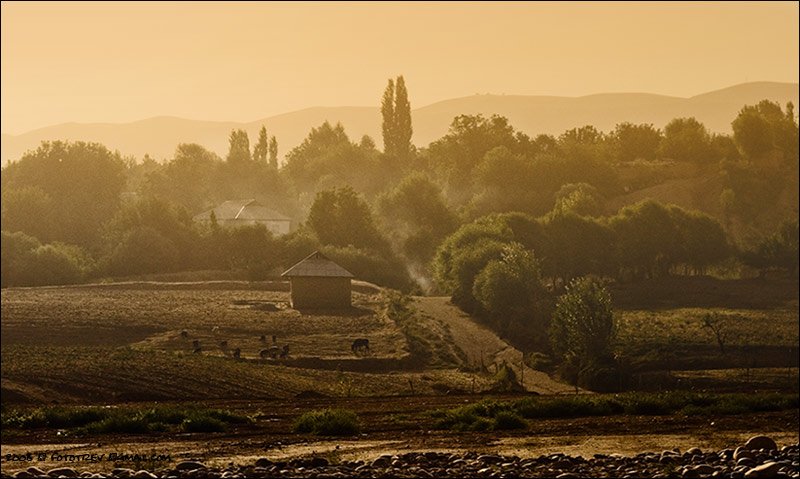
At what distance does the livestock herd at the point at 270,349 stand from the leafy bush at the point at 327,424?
41.1 ft

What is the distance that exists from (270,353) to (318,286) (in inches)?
228

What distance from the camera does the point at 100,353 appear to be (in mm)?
42719

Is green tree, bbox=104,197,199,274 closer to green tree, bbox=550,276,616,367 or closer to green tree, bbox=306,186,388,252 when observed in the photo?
green tree, bbox=306,186,388,252

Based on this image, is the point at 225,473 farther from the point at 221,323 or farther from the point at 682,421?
the point at 221,323

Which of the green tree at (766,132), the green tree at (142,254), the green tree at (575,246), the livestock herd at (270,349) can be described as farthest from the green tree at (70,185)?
the green tree at (766,132)

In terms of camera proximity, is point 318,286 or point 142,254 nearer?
point 318,286

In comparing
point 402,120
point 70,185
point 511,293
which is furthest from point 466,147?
point 70,185

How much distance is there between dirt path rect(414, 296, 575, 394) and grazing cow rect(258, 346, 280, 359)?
637 cm

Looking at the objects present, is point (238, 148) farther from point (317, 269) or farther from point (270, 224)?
point (317, 269)

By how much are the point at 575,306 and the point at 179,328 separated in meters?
13.5

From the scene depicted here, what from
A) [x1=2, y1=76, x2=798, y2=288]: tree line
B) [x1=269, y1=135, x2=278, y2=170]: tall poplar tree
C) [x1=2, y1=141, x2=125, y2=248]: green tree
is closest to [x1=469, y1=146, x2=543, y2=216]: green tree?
[x1=2, y1=76, x2=798, y2=288]: tree line

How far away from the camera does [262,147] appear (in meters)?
51.5

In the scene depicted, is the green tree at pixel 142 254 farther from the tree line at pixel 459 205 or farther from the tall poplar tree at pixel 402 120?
the tall poplar tree at pixel 402 120

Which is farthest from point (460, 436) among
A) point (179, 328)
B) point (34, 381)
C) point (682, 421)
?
point (179, 328)
